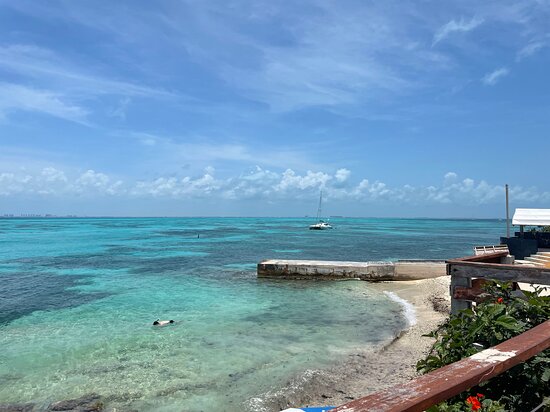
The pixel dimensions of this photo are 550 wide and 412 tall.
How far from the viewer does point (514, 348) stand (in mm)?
2287

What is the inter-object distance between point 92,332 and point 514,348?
1454 cm

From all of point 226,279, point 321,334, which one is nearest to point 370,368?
point 321,334

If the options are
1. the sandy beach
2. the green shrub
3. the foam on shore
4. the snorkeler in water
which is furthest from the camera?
the foam on shore

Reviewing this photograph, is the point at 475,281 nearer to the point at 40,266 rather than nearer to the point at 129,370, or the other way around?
the point at 129,370

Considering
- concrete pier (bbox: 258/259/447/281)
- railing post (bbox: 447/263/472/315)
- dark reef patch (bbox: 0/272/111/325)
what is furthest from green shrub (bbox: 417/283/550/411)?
concrete pier (bbox: 258/259/447/281)

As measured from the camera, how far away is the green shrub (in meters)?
3.12

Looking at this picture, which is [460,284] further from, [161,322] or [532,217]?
[532,217]

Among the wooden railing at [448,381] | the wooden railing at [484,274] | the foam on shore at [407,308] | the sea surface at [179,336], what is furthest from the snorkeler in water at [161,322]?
the wooden railing at [448,381]

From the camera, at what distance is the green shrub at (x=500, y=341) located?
123 inches

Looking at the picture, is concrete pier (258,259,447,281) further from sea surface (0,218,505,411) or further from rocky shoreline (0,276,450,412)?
rocky shoreline (0,276,450,412)

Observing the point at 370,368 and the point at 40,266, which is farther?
the point at 40,266

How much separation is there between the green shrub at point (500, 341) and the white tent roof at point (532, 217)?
24.3 m

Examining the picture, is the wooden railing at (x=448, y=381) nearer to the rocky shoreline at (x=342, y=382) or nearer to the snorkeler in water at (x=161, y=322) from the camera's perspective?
the rocky shoreline at (x=342, y=382)

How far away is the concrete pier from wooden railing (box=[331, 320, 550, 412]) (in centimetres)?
2259
